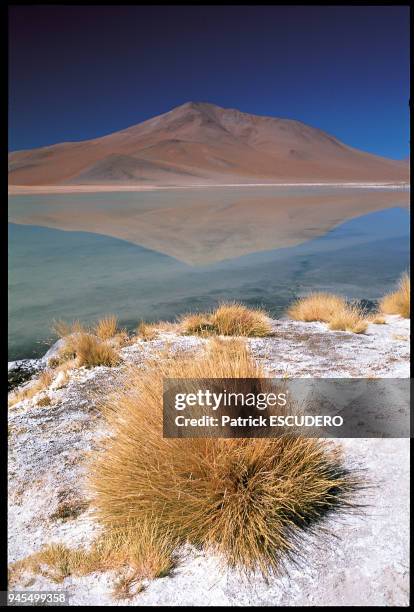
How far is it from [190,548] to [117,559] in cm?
32

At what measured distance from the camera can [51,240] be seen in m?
19.7

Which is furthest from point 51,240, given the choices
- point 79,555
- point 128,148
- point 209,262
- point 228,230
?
point 128,148

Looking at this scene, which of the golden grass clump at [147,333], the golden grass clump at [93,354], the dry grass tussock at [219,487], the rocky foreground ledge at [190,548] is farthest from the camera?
the golden grass clump at [147,333]

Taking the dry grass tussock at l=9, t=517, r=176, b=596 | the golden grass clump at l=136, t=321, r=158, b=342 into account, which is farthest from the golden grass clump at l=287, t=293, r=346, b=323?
the dry grass tussock at l=9, t=517, r=176, b=596

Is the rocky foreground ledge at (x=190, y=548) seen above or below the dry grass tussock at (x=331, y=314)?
below

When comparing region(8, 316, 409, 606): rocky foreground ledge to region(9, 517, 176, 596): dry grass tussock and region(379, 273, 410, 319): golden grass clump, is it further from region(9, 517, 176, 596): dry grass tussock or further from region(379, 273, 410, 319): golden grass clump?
region(379, 273, 410, 319): golden grass clump

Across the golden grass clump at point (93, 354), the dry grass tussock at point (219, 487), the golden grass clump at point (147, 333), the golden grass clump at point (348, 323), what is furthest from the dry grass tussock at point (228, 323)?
the dry grass tussock at point (219, 487)

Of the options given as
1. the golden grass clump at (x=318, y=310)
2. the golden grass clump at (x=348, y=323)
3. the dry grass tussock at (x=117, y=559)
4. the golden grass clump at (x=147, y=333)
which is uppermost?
the golden grass clump at (x=318, y=310)

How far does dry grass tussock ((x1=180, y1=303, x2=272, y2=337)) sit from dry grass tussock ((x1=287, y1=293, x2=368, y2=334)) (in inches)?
34.0

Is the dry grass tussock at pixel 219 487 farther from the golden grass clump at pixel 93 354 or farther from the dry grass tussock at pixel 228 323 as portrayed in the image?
the dry grass tussock at pixel 228 323

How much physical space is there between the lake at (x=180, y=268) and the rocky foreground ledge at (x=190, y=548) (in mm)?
3669

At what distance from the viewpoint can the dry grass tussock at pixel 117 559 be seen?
201cm

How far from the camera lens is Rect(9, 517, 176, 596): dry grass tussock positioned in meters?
2.01
